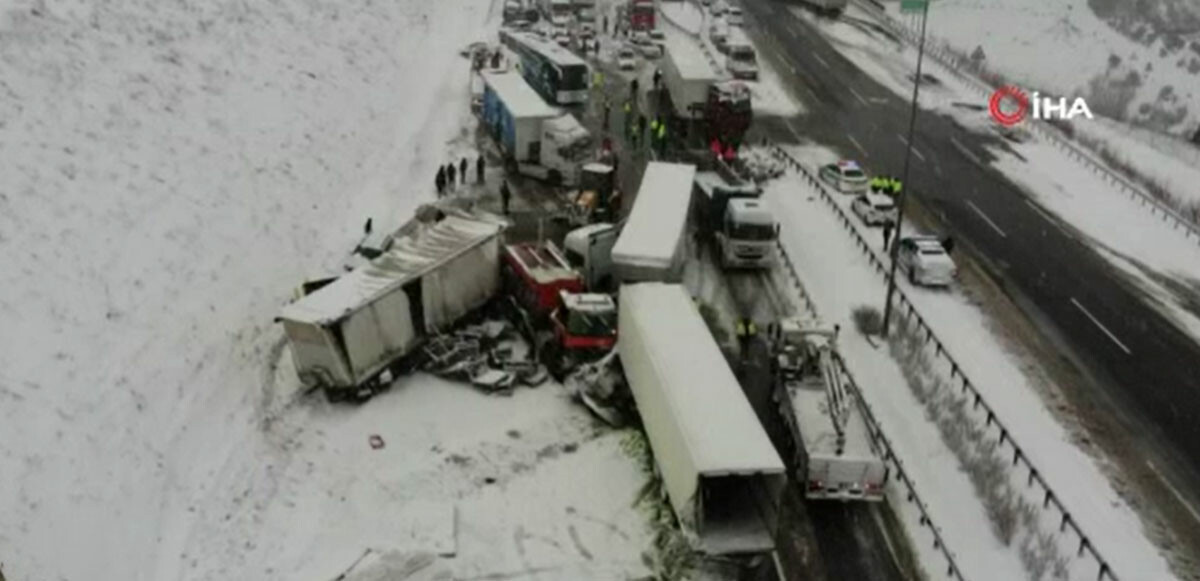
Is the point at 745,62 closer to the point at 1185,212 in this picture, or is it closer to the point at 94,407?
the point at 1185,212

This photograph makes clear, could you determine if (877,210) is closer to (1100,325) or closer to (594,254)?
(1100,325)

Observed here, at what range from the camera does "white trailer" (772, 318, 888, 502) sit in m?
21.1

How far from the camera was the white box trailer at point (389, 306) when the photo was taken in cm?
2427

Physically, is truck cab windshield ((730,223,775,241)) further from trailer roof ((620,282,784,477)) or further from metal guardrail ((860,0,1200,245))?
metal guardrail ((860,0,1200,245))

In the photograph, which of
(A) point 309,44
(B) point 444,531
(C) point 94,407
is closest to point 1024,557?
(B) point 444,531

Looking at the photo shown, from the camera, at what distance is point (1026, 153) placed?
49.9 metres

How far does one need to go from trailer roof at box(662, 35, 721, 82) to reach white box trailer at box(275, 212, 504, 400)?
23248 mm

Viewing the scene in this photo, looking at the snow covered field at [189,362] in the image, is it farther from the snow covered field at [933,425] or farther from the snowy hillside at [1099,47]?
the snowy hillside at [1099,47]

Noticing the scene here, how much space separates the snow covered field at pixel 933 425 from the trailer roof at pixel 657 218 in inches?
210

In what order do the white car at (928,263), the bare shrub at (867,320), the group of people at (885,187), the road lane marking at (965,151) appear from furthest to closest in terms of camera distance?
1. the road lane marking at (965,151)
2. the group of people at (885,187)
3. the white car at (928,263)
4. the bare shrub at (867,320)

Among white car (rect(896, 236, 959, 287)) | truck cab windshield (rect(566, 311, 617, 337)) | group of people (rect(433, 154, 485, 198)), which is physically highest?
group of people (rect(433, 154, 485, 198))

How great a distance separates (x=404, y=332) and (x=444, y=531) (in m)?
7.17

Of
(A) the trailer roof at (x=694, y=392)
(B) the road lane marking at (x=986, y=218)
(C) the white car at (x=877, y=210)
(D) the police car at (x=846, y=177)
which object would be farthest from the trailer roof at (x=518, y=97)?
(B) the road lane marking at (x=986, y=218)

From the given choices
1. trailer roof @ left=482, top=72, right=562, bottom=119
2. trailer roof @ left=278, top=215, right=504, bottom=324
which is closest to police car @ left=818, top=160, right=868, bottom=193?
trailer roof @ left=482, top=72, right=562, bottom=119
